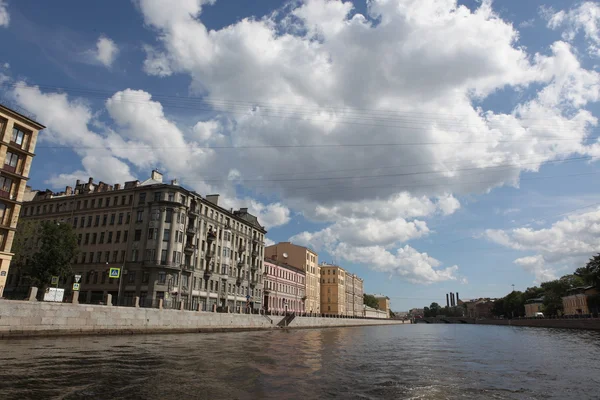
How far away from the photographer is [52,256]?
53.8m

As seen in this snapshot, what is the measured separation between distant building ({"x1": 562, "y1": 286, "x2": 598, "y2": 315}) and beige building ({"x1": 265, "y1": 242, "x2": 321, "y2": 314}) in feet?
230

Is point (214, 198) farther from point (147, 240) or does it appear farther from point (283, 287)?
point (283, 287)

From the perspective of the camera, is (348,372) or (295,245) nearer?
(348,372)

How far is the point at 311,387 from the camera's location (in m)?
16.3

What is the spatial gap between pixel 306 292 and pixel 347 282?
4403 centimetres

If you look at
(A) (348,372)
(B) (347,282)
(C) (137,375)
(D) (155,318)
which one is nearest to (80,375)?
(C) (137,375)

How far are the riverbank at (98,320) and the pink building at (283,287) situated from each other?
3345 centimetres

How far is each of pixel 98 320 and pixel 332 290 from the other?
113487mm

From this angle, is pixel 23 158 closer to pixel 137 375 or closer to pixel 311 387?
pixel 137 375

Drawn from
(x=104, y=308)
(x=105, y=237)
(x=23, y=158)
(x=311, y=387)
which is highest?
(x=23, y=158)

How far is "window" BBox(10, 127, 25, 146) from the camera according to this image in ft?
152

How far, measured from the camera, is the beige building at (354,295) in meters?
162

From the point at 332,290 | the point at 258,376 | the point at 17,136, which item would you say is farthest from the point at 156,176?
the point at 332,290

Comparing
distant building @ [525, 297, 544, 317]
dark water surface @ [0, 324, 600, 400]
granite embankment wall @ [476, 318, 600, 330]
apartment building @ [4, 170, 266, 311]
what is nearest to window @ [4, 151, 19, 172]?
apartment building @ [4, 170, 266, 311]
